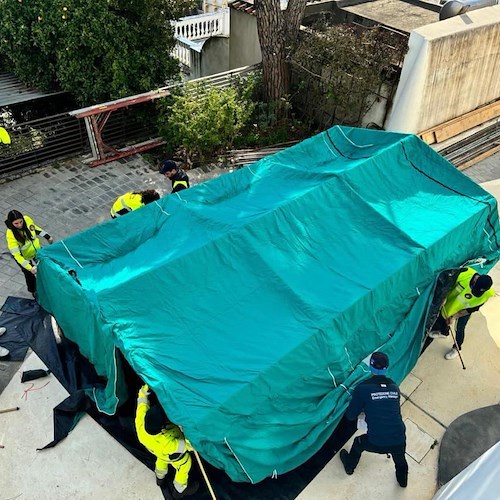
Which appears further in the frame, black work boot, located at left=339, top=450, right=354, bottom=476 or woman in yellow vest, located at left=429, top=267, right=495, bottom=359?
woman in yellow vest, located at left=429, top=267, right=495, bottom=359

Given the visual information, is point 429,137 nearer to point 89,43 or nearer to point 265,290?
point 265,290

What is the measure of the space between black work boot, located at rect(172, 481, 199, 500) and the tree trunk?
8.45m

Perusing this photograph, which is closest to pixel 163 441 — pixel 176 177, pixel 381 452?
pixel 381 452

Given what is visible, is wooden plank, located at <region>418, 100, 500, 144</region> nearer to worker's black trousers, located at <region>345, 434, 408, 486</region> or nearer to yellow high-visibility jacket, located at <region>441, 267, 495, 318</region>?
yellow high-visibility jacket, located at <region>441, 267, 495, 318</region>

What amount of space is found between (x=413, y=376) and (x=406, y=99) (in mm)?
6083

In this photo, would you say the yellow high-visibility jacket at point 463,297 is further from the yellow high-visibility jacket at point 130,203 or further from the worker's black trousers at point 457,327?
the yellow high-visibility jacket at point 130,203

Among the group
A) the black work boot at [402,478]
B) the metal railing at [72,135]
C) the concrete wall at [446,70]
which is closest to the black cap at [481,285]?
the black work boot at [402,478]

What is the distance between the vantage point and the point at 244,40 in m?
12.9

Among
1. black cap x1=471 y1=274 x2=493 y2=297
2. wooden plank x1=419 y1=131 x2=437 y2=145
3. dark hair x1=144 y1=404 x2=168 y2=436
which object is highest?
black cap x1=471 y1=274 x2=493 y2=297

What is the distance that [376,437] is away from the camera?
5.13 metres

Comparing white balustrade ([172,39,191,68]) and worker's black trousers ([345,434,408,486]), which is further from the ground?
white balustrade ([172,39,191,68])

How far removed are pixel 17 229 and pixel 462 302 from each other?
575cm

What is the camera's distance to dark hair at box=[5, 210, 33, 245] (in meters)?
6.48

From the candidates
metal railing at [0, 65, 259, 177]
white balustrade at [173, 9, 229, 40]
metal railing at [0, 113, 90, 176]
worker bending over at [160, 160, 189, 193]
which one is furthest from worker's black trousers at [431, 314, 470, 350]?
white balustrade at [173, 9, 229, 40]
